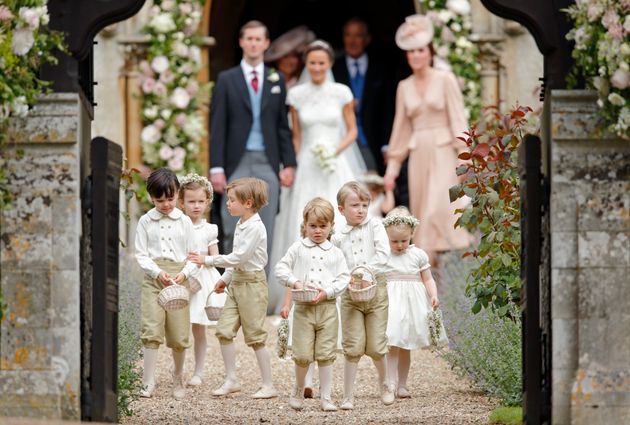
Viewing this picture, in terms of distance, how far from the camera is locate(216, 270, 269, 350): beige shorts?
382 inches

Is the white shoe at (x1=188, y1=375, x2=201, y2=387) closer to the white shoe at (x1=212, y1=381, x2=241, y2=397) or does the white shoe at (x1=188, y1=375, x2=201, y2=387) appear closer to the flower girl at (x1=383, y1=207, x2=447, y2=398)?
the white shoe at (x1=212, y1=381, x2=241, y2=397)

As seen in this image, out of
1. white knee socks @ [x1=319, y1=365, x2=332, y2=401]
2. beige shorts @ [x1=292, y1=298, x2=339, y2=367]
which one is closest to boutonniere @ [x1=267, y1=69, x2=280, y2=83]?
beige shorts @ [x1=292, y1=298, x2=339, y2=367]

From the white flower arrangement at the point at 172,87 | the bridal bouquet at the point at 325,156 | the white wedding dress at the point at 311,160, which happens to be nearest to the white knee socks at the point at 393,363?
the white wedding dress at the point at 311,160

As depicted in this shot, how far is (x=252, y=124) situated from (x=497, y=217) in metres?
4.44

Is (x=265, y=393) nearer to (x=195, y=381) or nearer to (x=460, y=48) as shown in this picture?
(x=195, y=381)

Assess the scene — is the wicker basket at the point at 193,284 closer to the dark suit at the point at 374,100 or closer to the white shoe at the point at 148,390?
the white shoe at the point at 148,390

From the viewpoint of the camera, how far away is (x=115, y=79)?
15.4 m

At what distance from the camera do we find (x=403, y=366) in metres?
10.0

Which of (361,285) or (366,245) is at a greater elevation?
(366,245)

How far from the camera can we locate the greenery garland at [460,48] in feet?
50.4

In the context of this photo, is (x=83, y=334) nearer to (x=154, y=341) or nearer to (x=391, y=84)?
(x=154, y=341)

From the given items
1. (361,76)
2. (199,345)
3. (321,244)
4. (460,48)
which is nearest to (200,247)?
(199,345)

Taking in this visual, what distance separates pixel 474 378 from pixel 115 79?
20.7 feet

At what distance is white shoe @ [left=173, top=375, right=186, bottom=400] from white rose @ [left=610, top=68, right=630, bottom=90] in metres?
3.60
